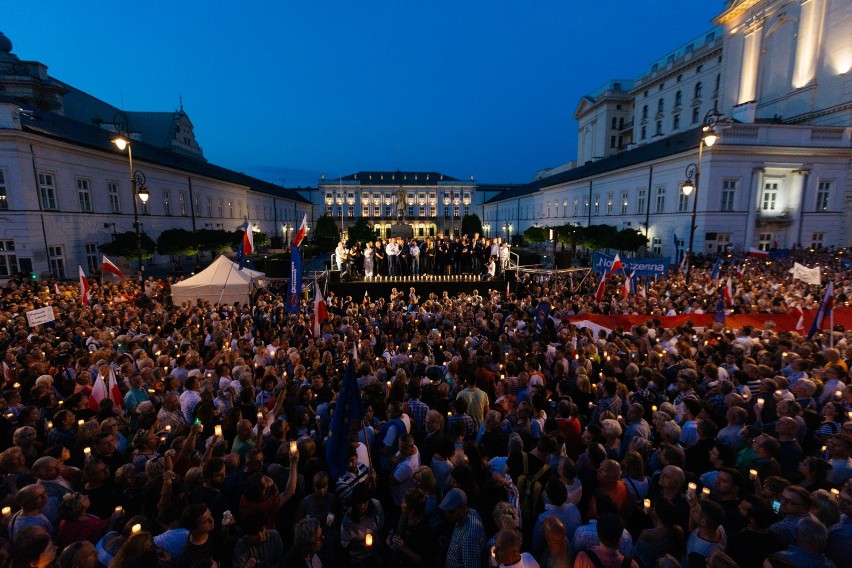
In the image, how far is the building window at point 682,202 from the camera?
31.3 meters

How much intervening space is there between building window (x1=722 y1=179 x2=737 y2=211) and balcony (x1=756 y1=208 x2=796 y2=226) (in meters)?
2.30

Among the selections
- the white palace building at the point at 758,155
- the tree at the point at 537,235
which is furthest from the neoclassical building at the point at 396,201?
the white palace building at the point at 758,155

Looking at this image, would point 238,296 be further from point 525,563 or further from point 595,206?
point 595,206

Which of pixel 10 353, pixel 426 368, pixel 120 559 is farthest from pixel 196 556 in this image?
pixel 10 353

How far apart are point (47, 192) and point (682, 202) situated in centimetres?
4078

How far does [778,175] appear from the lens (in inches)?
1190

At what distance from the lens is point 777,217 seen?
30469 mm

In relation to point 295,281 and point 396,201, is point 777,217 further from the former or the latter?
point 396,201

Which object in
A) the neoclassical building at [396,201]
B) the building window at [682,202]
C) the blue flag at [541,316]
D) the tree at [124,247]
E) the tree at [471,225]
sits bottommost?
the blue flag at [541,316]

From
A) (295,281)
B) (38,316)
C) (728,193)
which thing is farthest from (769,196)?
(38,316)

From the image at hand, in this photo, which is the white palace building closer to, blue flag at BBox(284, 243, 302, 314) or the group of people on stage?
the group of people on stage

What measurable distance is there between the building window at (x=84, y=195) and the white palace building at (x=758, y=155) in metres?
34.3

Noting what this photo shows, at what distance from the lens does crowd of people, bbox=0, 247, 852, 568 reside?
3414mm

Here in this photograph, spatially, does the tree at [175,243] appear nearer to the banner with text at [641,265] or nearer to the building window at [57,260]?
the building window at [57,260]
